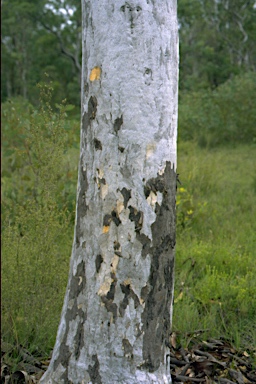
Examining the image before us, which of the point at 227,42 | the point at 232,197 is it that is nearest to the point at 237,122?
the point at 232,197

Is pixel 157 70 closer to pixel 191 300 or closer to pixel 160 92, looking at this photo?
pixel 160 92

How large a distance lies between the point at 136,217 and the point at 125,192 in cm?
11

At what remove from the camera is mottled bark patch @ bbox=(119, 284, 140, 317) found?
2.16 metres

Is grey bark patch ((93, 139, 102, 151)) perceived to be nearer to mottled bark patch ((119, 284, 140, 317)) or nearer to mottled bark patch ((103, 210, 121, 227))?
mottled bark patch ((103, 210, 121, 227))

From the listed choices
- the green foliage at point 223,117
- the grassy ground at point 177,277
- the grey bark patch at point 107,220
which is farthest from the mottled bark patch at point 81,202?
the green foliage at point 223,117

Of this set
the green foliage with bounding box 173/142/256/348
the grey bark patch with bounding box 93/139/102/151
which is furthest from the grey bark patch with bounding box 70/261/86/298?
the green foliage with bounding box 173/142/256/348

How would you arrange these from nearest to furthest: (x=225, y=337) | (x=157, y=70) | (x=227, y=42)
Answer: (x=157, y=70) → (x=225, y=337) → (x=227, y=42)

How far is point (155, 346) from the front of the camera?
226cm

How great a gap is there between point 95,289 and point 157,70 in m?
0.94

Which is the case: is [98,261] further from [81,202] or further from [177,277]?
[177,277]

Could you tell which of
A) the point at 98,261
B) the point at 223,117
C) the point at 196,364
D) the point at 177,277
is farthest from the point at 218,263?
the point at 223,117

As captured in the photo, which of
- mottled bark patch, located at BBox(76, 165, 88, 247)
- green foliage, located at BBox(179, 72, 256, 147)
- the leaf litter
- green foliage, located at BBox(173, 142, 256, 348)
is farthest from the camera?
green foliage, located at BBox(179, 72, 256, 147)

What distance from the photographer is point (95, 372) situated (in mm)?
2244

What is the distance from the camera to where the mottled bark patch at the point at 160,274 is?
2178mm
